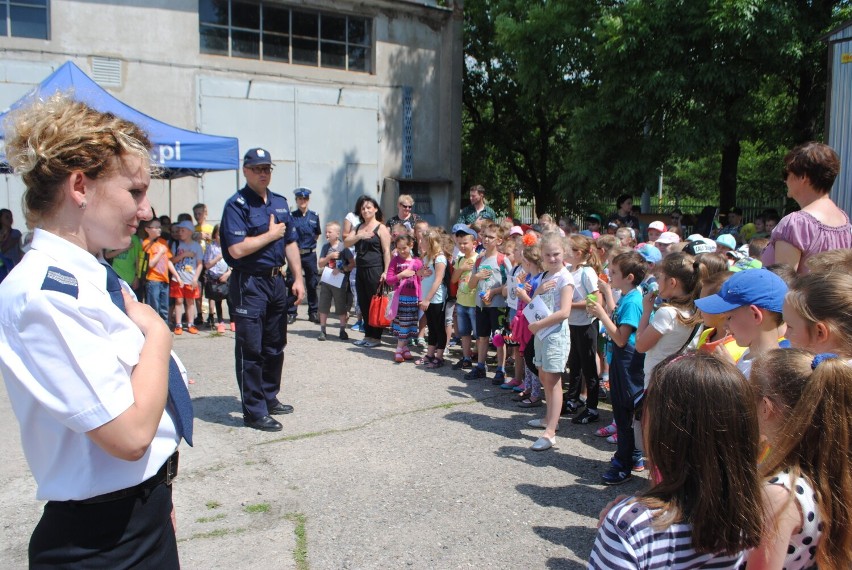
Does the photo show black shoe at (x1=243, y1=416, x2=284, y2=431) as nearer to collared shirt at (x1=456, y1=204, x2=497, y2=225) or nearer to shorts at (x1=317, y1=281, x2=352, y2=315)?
shorts at (x1=317, y1=281, x2=352, y2=315)

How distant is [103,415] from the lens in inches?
62.9

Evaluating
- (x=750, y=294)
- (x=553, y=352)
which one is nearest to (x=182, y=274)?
(x=553, y=352)

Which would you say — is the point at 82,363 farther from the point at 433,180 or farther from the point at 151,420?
the point at 433,180

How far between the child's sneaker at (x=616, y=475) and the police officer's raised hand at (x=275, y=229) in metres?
3.07

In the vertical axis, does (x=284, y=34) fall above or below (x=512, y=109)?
above

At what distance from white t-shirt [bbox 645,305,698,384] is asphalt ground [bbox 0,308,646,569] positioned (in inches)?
38.2

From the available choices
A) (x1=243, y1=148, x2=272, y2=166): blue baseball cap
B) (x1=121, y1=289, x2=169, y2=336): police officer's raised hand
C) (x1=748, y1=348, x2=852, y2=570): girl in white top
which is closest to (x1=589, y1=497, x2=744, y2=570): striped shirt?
(x1=748, y1=348, x2=852, y2=570): girl in white top

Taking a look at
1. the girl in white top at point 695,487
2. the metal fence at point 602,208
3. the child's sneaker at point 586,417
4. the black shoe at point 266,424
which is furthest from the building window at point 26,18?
the girl in white top at point 695,487

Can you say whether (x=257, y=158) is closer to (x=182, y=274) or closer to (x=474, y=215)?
(x=182, y=274)

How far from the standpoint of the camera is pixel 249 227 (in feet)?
18.7

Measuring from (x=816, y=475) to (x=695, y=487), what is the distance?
Answer: 0.46 metres

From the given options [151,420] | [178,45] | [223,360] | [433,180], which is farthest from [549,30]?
[151,420]

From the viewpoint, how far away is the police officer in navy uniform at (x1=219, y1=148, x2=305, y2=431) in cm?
566

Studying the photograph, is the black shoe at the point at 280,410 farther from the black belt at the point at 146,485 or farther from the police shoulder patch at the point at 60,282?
the police shoulder patch at the point at 60,282
